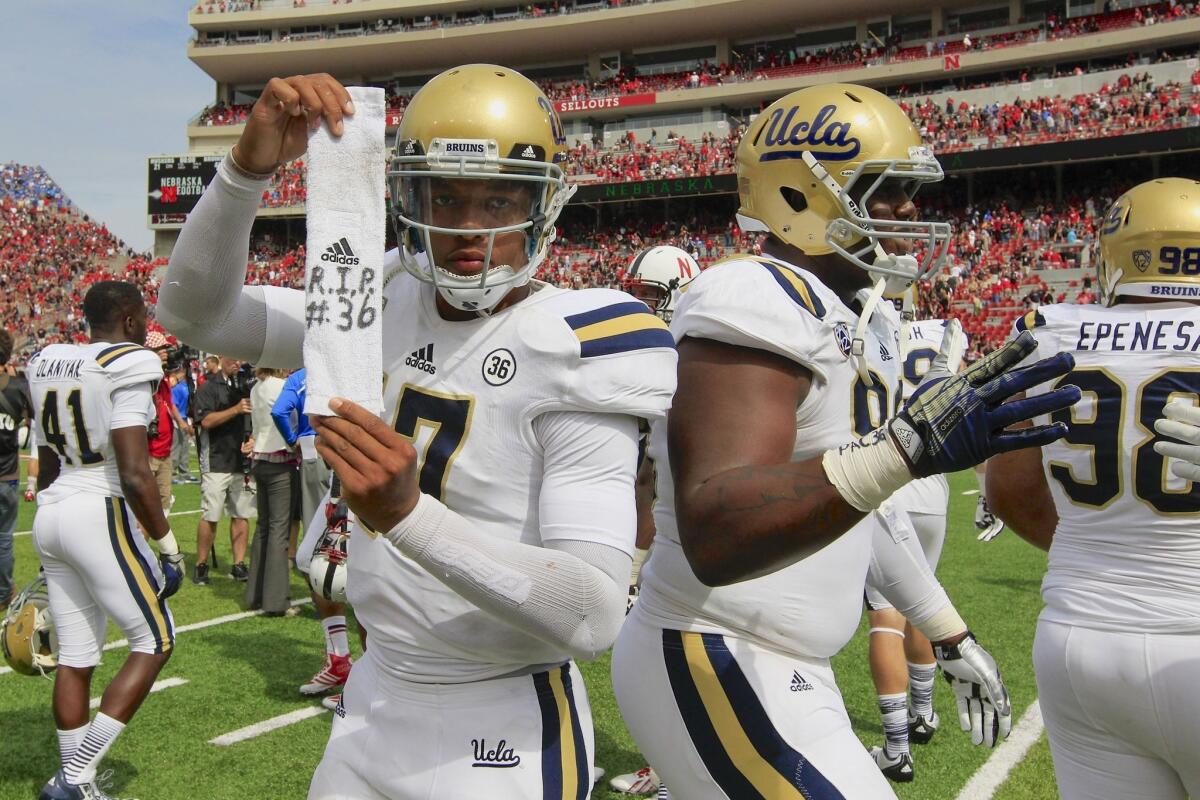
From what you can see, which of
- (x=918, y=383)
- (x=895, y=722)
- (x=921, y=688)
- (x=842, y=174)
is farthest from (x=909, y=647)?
(x=842, y=174)

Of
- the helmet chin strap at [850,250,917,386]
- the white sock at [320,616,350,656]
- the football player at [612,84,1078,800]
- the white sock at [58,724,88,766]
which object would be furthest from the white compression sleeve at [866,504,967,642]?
the white sock at [320,616,350,656]

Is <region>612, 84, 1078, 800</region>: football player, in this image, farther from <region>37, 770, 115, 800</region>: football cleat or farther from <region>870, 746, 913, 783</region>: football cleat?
<region>37, 770, 115, 800</region>: football cleat

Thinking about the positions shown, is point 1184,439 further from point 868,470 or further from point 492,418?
point 492,418

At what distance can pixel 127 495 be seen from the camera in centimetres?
432

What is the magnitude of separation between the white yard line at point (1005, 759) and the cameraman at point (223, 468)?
634cm

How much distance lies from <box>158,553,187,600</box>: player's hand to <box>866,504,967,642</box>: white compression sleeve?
3.05 meters

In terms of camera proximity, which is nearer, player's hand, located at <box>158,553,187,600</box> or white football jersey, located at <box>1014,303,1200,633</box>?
white football jersey, located at <box>1014,303,1200,633</box>

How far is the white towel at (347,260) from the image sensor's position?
1.68m

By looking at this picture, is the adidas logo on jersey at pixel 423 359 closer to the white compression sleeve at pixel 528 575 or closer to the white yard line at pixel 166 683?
the white compression sleeve at pixel 528 575

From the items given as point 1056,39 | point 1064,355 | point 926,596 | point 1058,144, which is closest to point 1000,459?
point 926,596

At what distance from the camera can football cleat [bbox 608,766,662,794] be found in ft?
14.7

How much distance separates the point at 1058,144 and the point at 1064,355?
30044 mm

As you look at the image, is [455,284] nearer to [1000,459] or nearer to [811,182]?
[811,182]

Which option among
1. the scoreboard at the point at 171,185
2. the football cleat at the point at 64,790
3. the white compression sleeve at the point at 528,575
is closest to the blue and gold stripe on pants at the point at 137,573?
the football cleat at the point at 64,790
